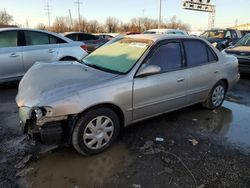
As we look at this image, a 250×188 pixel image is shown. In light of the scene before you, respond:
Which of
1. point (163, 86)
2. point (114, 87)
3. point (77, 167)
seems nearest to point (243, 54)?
point (163, 86)

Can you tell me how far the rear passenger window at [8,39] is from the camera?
567 cm

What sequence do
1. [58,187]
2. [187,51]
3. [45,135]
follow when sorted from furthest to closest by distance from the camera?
[187,51] < [45,135] < [58,187]

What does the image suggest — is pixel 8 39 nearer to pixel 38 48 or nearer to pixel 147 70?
pixel 38 48

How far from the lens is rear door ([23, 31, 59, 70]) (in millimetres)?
5895

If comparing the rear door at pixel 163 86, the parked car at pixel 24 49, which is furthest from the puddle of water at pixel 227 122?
the parked car at pixel 24 49

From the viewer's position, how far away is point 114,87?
118 inches

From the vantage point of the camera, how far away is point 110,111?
3049 mm

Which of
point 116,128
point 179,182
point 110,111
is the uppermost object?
point 110,111

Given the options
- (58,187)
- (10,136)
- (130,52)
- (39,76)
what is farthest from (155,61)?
(10,136)

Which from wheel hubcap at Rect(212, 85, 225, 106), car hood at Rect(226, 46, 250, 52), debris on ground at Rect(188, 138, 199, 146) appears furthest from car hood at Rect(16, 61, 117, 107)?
car hood at Rect(226, 46, 250, 52)

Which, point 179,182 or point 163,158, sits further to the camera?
point 163,158

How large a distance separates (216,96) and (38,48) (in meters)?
4.52

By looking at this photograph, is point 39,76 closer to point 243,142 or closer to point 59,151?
point 59,151

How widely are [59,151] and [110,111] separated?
0.89 meters
